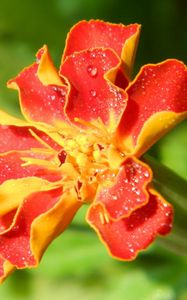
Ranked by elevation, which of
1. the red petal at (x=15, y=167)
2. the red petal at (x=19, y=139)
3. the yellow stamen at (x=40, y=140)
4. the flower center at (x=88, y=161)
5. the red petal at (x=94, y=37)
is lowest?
the red petal at (x=15, y=167)

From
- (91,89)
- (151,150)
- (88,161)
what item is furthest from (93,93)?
(151,150)

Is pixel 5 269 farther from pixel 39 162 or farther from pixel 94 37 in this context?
pixel 94 37

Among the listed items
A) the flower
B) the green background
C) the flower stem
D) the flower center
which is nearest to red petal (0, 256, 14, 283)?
the flower

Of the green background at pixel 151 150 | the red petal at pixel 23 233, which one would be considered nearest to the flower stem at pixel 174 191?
the red petal at pixel 23 233

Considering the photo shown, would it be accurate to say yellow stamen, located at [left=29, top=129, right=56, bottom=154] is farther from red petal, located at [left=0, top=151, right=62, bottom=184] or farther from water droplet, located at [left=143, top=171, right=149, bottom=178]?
water droplet, located at [left=143, top=171, right=149, bottom=178]

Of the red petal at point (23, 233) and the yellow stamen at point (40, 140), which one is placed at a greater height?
the yellow stamen at point (40, 140)

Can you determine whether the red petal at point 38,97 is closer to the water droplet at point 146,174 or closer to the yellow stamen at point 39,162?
the yellow stamen at point 39,162
